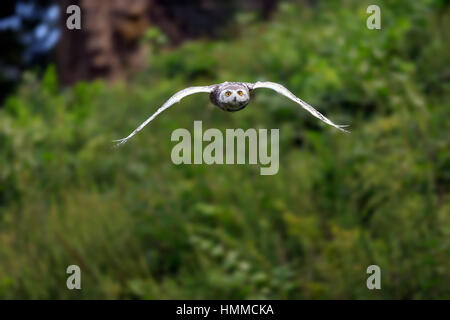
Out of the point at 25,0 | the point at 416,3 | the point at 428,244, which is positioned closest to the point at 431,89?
the point at 416,3

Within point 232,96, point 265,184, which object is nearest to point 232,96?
point 232,96

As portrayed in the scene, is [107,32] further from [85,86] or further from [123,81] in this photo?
[85,86]

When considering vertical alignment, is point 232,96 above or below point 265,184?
above

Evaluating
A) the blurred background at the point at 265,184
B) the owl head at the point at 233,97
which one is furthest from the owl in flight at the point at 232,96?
the blurred background at the point at 265,184

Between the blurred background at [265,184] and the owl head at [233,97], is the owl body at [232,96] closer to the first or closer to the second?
the owl head at [233,97]

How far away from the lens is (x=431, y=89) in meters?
6.17

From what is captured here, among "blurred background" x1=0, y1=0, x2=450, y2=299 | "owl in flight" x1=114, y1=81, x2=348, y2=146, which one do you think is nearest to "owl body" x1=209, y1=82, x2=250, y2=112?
"owl in flight" x1=114, y1=81, x2=348, y2=146

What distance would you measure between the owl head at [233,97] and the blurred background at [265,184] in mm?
3156

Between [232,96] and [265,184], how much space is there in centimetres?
455

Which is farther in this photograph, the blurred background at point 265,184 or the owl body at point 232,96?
the blurred background at point 265,184

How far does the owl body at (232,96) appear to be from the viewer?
3.02 feet

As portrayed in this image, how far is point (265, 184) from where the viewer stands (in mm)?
5453

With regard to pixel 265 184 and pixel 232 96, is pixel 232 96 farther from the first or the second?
pixel 265 184

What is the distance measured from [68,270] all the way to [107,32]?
5.45 m
